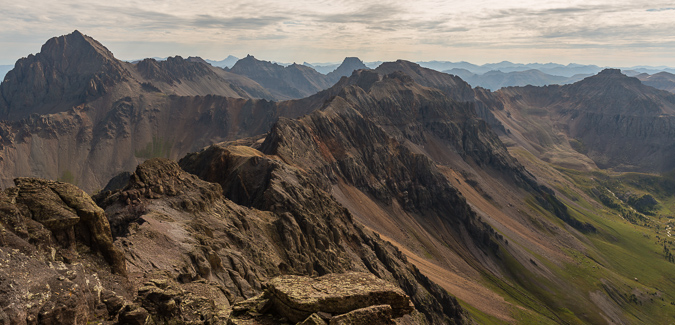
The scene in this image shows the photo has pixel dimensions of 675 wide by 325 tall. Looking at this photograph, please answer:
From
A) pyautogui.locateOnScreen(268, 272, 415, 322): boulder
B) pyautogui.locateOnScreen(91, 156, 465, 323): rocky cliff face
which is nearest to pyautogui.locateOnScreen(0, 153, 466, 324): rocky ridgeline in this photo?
pyautogui.locateOnScreen(268, 272, 415, 322): boulder

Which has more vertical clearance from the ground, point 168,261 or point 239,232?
point 168,261

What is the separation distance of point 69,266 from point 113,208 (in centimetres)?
3609

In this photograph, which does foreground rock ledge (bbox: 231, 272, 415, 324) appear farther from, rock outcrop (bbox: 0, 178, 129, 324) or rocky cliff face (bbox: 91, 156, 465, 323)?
rock outcrop (bbox: 0, 178, 129, 324)

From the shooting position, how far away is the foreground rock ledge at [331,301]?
24.5m

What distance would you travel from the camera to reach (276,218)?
282 feet

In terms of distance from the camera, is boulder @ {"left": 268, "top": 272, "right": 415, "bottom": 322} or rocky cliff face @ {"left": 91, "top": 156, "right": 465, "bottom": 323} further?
rocky cliff face @ {"left": 91, "top": 156, "right": 465, "bottom": 323}

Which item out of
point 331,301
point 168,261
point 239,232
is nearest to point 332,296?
point 331,301

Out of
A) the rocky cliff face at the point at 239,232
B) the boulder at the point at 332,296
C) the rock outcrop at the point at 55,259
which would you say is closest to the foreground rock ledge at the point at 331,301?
the boulder at the point at 332,296

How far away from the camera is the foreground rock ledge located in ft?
80.4

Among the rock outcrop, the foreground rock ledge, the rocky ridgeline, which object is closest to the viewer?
the rock outcrop

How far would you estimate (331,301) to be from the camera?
2536 centimetres

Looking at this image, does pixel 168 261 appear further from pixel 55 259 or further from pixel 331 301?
pixel 331 301

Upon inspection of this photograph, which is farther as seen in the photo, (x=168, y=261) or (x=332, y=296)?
(x=168, y=261)

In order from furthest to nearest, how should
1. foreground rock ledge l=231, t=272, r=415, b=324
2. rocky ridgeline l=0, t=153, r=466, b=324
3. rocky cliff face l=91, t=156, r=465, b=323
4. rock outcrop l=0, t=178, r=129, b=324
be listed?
1. rocky cliff face l=91, t=156, r=465, b=323
2. rocky ridgeline l=0, t=153, r=466, b=324
3. foreground rock ledge l=231, t=272, r=415, b=324
4. rock outcrop l=0, t=178, r=129, b=324
